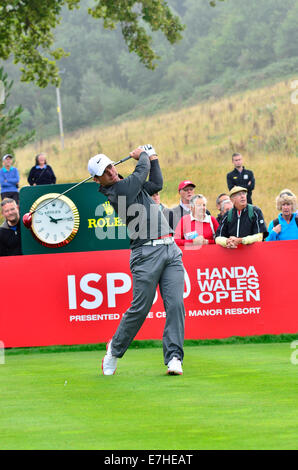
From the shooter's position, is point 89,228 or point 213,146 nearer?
point 89,228

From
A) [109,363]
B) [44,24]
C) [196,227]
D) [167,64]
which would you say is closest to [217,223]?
[196,227]

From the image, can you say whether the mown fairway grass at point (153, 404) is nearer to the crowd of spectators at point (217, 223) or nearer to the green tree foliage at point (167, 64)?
the crowd of spectators at point (217, 223)

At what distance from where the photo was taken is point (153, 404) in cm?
630

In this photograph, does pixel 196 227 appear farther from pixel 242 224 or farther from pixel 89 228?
pixel 89 228

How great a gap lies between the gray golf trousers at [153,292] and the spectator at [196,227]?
3228 mm

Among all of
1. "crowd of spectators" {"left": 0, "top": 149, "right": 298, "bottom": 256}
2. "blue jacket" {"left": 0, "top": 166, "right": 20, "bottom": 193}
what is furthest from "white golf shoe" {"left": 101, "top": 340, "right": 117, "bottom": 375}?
"blue jacket" {"left": 0, "top": 166, "right": 20, "bottom": 193}

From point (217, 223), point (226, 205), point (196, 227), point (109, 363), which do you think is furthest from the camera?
point (226, 205)

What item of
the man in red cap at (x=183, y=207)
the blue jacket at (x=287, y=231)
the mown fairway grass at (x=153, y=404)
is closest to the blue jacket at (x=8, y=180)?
the man in red cap at (x=183, y=207)

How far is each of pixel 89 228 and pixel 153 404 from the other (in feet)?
19.0

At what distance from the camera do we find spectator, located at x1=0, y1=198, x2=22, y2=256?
11.8m

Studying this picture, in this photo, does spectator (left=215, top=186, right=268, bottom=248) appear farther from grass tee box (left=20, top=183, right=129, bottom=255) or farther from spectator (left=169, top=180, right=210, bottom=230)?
grass tee box (left=20, top=183, right=129, bottom=255)

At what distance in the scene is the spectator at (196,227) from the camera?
11305 millimetres

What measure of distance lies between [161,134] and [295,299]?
40.6m
